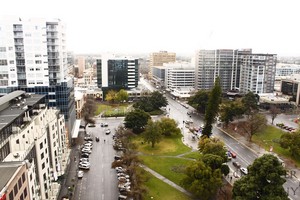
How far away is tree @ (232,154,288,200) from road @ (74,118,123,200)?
1426cm

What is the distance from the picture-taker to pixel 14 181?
1806 centimetres

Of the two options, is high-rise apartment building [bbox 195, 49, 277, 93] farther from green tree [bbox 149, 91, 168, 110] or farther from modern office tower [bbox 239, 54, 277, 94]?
green tree [bbox 149, 91, 168, 110]

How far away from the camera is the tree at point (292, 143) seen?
3900 centimetres

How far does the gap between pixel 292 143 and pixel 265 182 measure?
19047mm

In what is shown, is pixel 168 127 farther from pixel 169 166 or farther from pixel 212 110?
pixel 169 166

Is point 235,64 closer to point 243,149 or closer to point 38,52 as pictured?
point 243,149

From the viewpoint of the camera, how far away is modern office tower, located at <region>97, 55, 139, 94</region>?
289 ft

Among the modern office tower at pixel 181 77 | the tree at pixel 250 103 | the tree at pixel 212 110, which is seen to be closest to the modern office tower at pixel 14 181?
the tree at pixel 212 110

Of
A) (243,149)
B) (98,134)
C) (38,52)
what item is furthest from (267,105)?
(38,52)

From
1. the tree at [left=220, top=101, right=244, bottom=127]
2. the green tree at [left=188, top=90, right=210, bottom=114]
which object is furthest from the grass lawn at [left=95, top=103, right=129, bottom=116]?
the tree at [left=220, top=101, right=244, bottom=127]

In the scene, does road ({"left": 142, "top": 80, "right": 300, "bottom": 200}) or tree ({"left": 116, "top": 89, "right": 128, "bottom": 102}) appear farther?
tree ({"left": 116, "top": 89, "right": 128, "bottom": 102})

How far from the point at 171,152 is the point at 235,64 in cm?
6022

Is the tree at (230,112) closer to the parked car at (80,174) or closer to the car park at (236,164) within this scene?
the car park at (236,164)

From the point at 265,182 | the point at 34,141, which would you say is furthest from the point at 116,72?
the point at 265,182
